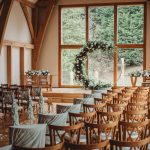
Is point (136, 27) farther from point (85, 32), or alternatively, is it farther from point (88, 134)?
point (88, 134)

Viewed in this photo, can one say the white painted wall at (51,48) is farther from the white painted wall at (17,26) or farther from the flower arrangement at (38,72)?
the flower arrangement at (38,72)

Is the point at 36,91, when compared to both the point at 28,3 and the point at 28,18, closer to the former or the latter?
the point at 28,18

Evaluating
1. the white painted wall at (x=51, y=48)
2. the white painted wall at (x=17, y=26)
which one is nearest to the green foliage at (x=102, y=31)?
the white painted wall at (x=51, y=48)

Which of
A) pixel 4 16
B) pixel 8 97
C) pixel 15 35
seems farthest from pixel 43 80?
pixel 8 97

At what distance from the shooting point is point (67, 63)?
18578mm

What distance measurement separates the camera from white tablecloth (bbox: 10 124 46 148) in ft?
16.1

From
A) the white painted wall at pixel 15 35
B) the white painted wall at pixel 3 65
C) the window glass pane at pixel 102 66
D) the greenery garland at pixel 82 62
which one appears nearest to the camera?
the greenery garland at pixel 82 62

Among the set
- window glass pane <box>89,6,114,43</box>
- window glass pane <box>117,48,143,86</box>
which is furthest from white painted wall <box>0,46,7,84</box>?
window glass pane <box>117,48,143,86</box>

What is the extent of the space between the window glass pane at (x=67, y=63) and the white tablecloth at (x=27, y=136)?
43.9ft

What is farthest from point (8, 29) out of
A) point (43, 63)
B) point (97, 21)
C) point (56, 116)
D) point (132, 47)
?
point (56, 116)

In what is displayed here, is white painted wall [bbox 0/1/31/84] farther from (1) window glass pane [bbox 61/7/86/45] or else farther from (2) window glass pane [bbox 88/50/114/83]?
(2) window glass pane [bbox 88/50/114/83]

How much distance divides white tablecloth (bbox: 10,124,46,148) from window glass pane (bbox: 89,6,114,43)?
44.1 feet

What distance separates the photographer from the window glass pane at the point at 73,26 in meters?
18.3

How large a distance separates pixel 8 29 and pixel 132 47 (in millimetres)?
6431
